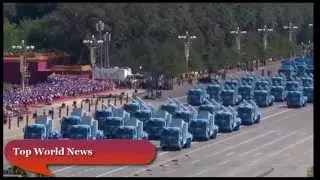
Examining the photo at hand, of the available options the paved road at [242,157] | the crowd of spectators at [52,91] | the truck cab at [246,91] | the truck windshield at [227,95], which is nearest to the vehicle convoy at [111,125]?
the paved road at [242,157]

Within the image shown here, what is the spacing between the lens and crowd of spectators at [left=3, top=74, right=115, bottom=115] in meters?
49.1

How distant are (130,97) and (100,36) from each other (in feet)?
58.5

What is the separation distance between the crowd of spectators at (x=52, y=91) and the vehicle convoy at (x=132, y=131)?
9135 mm

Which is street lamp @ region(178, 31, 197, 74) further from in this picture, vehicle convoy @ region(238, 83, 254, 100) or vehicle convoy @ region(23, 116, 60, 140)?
vehicle convoy @ region(23, 116, 60, 140)

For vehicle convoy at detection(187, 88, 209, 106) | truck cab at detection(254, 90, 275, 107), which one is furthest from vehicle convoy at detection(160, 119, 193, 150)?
truck cab at detection(254, 90, 275, 107)

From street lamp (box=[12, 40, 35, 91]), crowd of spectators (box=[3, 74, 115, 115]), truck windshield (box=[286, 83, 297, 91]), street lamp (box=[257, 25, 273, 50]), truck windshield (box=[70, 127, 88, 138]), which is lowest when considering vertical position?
truck windshield (box=[70, 127, 88, 138])

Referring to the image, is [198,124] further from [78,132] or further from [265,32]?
[265,32]

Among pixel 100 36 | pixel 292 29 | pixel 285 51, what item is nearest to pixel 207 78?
pixel 100 36

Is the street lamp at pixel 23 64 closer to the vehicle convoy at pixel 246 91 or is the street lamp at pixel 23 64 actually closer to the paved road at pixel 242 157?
the vehicle convoy at pixel 246 91

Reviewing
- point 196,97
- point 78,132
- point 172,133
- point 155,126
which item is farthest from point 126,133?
point 196,97

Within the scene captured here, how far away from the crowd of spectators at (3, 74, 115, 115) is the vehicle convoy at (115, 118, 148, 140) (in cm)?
913

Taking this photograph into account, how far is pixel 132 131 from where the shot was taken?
3722cm

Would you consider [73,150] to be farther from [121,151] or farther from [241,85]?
[241,85]

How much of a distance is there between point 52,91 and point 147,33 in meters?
23.4
